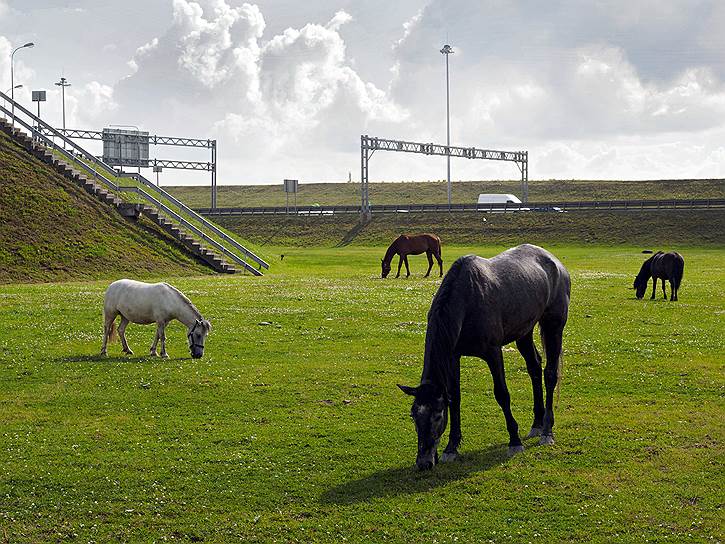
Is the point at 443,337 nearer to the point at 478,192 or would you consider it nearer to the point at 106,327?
the point at 106,327

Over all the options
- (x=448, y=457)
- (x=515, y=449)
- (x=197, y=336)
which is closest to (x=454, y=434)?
(x=448, y=457)

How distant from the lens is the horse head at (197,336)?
21.6 metres

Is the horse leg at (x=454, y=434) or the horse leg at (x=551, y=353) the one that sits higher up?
the horse leg at (x=551, y=353)

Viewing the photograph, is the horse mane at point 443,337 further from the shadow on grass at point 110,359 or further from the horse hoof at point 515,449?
the shadow on grass at point 110,359

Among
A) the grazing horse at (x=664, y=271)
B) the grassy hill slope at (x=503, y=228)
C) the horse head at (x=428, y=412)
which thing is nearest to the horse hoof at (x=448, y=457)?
the horse head at (x=428, y=412)

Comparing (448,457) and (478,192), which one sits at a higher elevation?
(478,192)

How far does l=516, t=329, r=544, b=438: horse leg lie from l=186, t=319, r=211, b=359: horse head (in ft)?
29.6

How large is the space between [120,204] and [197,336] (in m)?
36.3

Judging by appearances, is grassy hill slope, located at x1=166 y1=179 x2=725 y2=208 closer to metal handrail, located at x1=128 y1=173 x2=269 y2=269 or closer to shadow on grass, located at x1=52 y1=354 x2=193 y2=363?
metal handrail, located at x1=128 y1=173 x2=269 y2=269

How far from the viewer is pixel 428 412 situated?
12.4 meters

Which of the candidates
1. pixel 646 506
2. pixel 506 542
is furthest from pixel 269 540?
pixel 646 506

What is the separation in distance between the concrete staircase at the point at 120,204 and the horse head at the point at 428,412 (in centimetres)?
4053

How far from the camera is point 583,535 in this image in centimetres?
1095

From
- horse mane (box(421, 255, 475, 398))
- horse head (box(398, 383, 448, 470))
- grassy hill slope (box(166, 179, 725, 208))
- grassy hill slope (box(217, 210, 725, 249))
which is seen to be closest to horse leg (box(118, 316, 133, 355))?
horse mane (box(421, 255, 475, 398))
